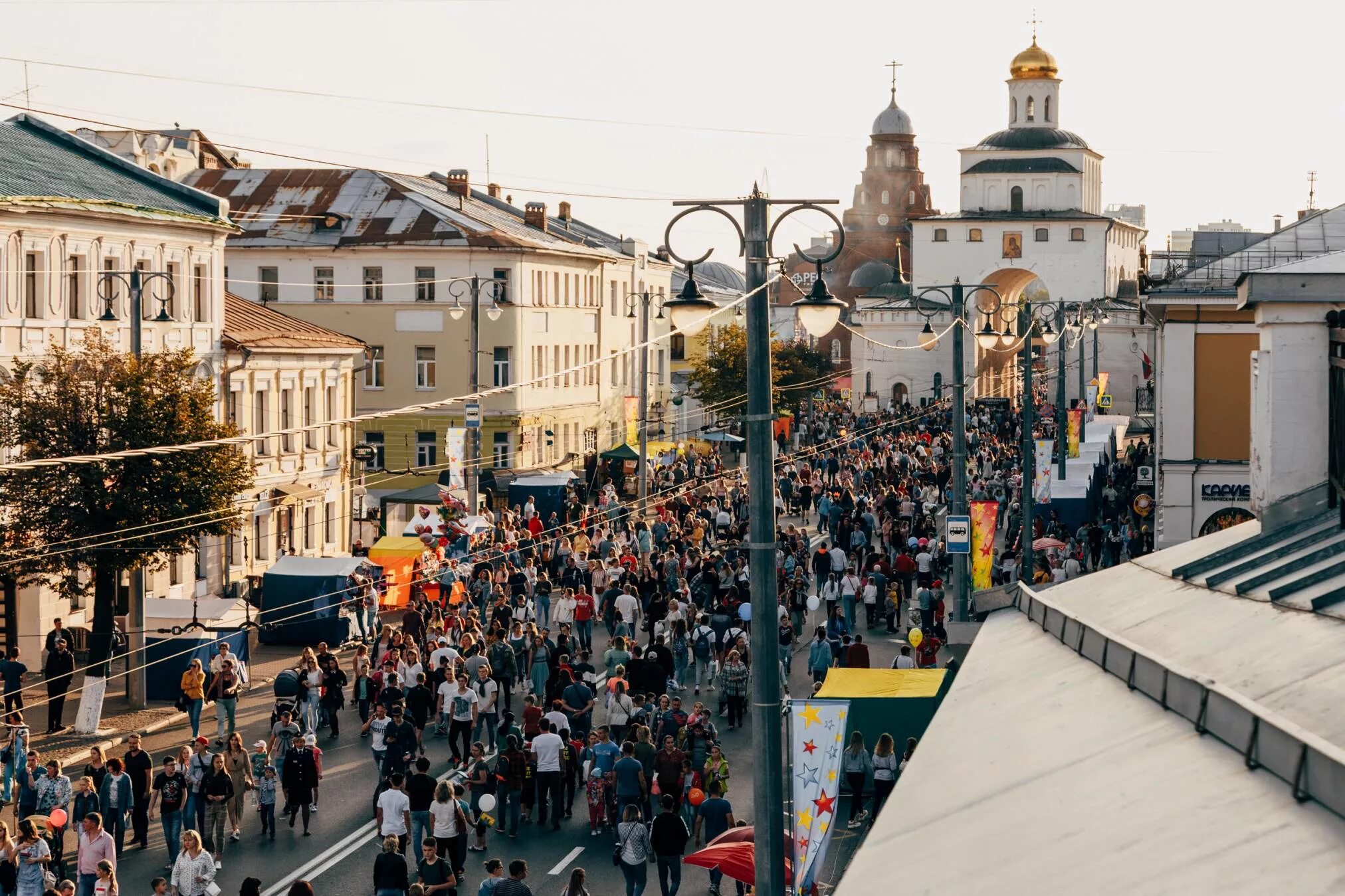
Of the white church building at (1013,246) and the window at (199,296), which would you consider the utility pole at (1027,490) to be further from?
the white church building at (1013,246)

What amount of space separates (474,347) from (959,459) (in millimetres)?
15543

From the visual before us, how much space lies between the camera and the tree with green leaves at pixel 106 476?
85.4 feet

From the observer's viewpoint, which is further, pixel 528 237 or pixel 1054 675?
pixel 528 237

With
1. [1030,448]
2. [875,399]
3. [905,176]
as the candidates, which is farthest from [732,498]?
[905,176]

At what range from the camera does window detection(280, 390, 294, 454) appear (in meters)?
42.0

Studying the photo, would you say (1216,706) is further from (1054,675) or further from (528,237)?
(528,237)

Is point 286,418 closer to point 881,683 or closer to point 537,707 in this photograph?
point 537,707

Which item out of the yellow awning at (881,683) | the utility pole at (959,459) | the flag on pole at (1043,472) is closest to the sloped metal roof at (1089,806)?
the yellow awning at (881,683)

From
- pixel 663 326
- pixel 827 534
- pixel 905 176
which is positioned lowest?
pixel 827 534

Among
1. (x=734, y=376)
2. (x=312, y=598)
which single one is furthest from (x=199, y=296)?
(x=734, y=376)

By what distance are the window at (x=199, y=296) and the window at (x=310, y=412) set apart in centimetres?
460

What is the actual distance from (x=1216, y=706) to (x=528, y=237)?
5770 cm

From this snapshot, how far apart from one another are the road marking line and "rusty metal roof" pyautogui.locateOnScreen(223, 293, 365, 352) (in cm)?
2324

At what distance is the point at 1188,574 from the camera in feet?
45.1
